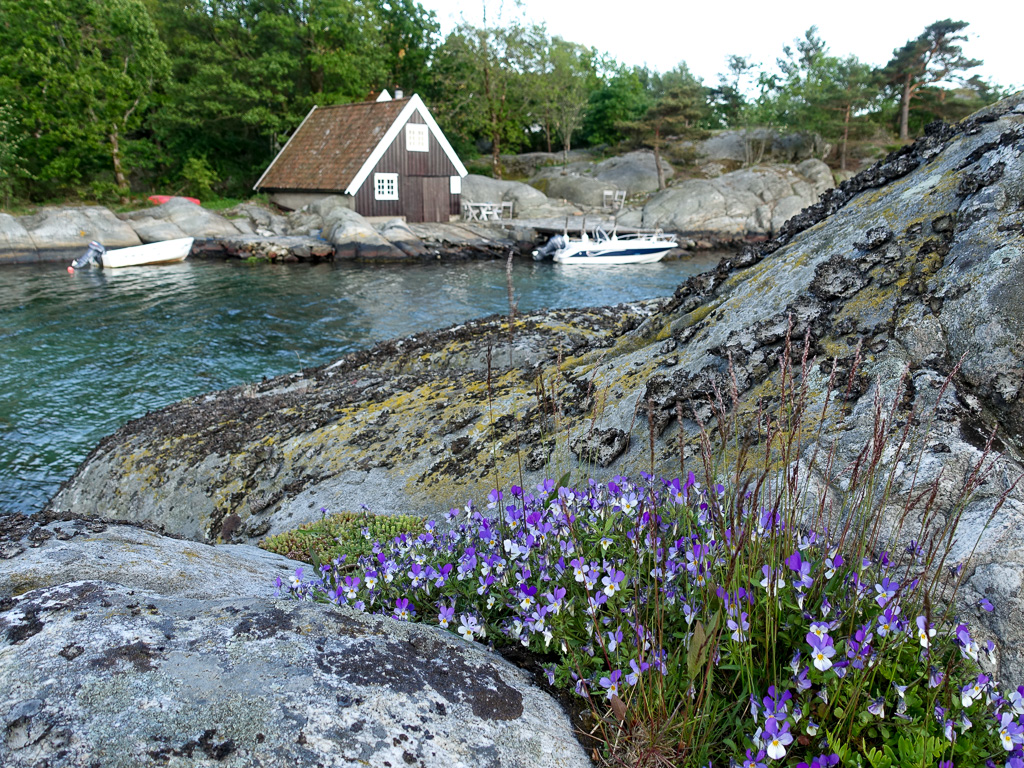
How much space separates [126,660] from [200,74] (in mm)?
49397

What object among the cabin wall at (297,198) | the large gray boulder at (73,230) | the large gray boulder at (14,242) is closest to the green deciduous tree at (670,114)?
the cabin wall at (297,198)

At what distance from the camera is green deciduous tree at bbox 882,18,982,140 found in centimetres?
4800

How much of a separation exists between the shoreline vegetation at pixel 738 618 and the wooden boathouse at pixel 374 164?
4046 cm

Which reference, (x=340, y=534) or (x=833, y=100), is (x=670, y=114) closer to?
(x=833, y=100)

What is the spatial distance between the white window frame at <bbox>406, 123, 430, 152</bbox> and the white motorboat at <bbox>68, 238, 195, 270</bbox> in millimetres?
15611

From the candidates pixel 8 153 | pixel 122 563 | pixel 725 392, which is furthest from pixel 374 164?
pixel 122 563

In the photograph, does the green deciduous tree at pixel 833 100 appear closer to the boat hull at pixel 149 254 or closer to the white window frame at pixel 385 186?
the white window frame at pixel 385 186

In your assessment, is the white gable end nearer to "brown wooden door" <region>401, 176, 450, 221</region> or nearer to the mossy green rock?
"brown wooden door" <region>401, 176, 450, 221</region>

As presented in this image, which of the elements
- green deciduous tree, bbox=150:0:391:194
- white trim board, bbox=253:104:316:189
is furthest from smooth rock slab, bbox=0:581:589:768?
green deciduous tree, bbox=150:0:391:194

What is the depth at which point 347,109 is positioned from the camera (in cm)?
4500

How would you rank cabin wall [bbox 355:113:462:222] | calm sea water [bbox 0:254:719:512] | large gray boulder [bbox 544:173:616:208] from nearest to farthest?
calm sea water [bbox 0:254:719:512] < cabin wall [bbox 355:113:462:222] < large gray boulder [bbox 544:173:616:208]

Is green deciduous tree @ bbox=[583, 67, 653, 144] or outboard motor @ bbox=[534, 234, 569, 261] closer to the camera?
outboard motor @ bbox=[534, 234, 569, 261]

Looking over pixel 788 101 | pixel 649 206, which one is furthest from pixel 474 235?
pixel 788 101

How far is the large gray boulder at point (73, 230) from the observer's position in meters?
32.7
